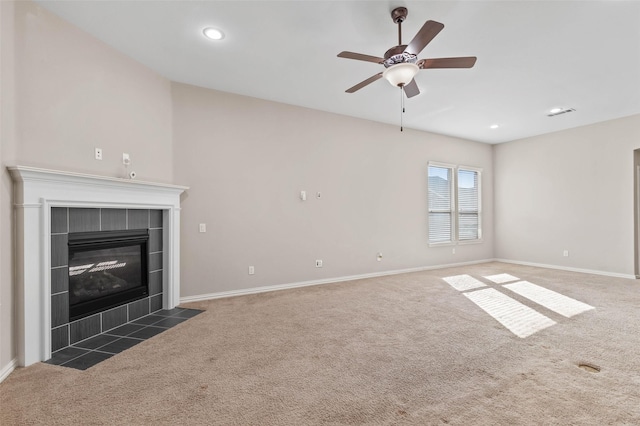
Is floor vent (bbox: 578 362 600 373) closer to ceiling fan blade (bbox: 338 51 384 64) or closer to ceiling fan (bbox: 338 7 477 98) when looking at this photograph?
ceiling fan (bbox: 338 7 477 98)

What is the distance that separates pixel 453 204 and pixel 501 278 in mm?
1961

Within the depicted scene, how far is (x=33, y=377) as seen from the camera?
7.22 feet

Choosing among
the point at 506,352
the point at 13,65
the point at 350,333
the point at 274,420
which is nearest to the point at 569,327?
the point at 506,352

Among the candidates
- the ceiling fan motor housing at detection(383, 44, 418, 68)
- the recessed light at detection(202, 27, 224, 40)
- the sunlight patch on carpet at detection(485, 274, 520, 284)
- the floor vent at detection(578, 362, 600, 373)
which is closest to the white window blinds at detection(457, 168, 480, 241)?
the sunlight patch on carpet at detection(485, 274, 520, 284)

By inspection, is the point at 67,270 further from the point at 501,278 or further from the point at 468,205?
the point at 468,205

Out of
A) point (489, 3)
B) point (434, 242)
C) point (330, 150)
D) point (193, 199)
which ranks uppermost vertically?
point (489, 3)

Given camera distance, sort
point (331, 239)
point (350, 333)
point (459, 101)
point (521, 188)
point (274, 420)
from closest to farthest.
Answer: point (274, 420) < point (350, 333) < point (459, 101) < point (331, 239) < point (521, 188)

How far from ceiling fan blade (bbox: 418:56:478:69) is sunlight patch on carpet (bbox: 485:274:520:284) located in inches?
153

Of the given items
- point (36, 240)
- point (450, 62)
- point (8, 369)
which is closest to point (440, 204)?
point (450, 62)

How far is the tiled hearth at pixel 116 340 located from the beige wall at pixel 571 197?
6.89 m

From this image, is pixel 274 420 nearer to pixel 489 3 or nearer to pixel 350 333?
pixel 350 333

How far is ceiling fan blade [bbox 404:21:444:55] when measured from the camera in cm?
213

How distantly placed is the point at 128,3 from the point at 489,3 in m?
2.94

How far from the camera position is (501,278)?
5418mm
